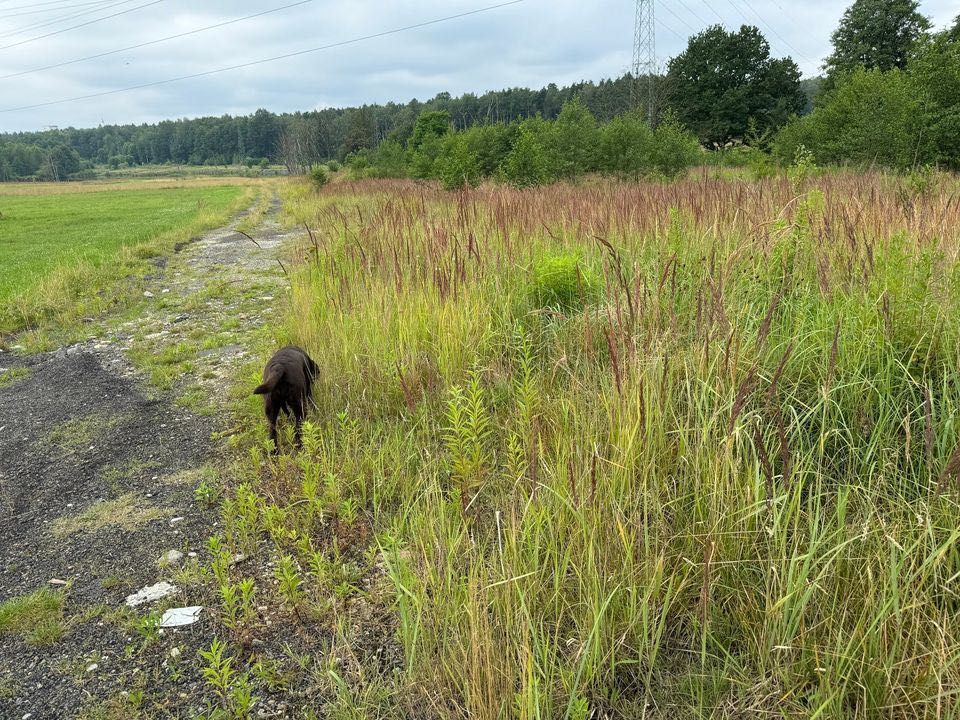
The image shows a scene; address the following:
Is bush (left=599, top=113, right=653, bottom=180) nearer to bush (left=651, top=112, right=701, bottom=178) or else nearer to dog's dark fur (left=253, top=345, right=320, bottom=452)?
bush (left=651, top=112, right=701, bottom=178)

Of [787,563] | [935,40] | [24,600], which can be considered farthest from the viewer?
[935,40]

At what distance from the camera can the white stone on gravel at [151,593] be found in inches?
91.6

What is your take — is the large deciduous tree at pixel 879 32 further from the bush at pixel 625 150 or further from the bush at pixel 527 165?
the bush at pixel 527 165

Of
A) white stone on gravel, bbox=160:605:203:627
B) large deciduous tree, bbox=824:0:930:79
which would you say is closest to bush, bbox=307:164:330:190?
white stone on gravel, bbox=160:605:203:627

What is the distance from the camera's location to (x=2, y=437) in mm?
4137

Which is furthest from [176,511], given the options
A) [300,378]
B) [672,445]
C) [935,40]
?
[935,40]

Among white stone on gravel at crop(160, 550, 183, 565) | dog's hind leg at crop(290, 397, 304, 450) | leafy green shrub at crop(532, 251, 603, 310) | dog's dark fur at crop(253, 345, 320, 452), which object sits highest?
leafy green shrub at crop(532, 251, 603, 310)

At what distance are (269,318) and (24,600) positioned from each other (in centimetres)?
475

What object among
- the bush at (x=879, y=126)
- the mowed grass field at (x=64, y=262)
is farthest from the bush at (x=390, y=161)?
the bush at (x=879, y=126)

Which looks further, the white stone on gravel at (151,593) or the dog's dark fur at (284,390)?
the dog's dark fur at (284,390)

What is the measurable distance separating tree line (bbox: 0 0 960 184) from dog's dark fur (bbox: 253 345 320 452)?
8634 mm

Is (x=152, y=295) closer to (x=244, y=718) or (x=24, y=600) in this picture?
(x=24, y=600)

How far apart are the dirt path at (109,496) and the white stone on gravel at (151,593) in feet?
0.15

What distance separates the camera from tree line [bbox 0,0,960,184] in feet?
49.9
